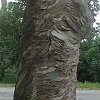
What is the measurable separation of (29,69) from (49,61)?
0.53 ft

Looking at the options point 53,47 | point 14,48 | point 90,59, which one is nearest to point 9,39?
point 14,48

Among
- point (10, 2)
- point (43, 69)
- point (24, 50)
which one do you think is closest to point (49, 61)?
point (43, 69)

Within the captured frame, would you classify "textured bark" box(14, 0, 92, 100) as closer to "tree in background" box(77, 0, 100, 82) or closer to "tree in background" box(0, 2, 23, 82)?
"tree in background" box(77, 0, 100, 82)

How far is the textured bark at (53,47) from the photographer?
240 centimetres

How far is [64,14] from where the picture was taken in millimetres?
2426

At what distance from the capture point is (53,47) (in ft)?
7.90

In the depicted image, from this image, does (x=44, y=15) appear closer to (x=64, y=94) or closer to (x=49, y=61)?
(x=49, y=61)

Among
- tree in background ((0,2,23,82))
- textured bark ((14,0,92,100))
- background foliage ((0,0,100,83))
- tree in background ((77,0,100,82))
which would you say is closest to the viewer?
textured bark ((14,0,92,100))

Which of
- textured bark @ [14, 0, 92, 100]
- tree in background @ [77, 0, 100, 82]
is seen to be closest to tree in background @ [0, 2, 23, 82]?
tree in background @ [77, 0, 100, 82]

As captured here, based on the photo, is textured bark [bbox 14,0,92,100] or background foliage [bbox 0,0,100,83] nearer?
textured bark [bbox 14,0,92,100]

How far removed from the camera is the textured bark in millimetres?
2398

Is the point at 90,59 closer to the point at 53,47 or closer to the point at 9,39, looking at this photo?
the point at 9,39

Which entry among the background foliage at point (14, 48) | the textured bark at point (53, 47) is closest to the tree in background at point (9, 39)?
the background foliage at point (14, 48)

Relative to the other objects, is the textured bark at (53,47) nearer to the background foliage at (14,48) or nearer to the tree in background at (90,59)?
the tree in background at (90,59)
